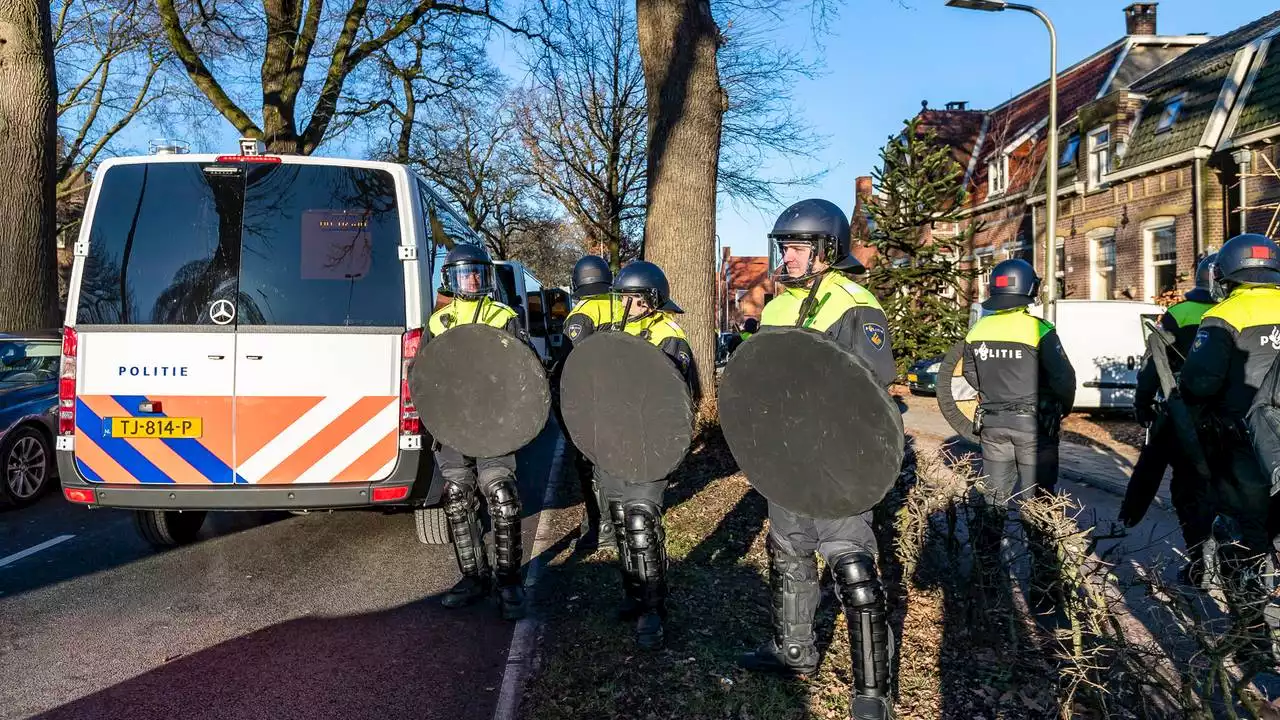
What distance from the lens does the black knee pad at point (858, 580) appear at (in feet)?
9.95

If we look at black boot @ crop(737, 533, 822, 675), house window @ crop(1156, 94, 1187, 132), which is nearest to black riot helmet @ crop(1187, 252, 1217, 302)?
black boot @ crop(737, 533, 822, 675)

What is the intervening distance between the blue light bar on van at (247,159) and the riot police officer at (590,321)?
219cm

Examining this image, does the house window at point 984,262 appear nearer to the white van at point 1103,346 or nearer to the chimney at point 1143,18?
the chimney at point 1143,18

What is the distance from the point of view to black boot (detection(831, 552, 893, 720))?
2.96 meters

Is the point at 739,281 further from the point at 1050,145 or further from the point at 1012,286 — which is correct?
the point at 1012,286

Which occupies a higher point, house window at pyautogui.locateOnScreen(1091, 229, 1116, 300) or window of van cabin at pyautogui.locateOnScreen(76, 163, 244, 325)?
house window at pyautogui.locateOnScreen(1091, 229, 1116, 300)

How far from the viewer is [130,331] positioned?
191 inches

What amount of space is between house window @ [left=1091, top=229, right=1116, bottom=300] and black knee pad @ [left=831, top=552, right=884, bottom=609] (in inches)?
869

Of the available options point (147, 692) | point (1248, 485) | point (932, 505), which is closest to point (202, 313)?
point (147, 692)

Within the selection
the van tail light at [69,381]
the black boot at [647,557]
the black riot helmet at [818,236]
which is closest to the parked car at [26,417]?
the van tail light at [69,381]

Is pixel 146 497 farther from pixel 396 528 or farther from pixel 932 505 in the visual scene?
pixel 932 505

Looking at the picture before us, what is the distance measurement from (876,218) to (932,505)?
1495 cm

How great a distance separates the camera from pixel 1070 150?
24.2m

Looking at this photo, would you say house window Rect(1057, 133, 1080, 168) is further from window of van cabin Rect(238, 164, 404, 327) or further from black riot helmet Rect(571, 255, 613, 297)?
window of van cabin Rect(238, 164, 404, 327)
